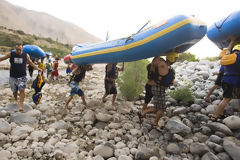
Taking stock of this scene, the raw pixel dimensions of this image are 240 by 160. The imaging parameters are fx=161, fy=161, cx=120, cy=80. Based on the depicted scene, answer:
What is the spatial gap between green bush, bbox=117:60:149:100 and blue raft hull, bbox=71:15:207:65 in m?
1.68

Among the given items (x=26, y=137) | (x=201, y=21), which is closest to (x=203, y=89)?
(x=201, y=21)

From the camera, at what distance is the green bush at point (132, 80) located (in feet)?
18.9

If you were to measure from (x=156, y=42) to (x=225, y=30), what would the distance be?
5.42ft

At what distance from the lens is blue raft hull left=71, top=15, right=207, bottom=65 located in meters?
3.16

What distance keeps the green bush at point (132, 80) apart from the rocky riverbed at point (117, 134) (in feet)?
3.37

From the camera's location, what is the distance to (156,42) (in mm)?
3424

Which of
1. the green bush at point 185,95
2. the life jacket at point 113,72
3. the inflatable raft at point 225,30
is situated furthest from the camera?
the life jacket at point 113,72

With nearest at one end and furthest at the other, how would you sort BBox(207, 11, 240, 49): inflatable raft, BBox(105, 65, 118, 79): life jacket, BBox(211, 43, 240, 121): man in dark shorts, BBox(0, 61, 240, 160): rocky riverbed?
1. BBox(0, 61, 240, 160): rocky riverbed
2. BBox(211, 43, 240, 121): man in dark shorts
3. BBox(207, 11, 240, 49): inflatable raft
4. BBox(105, 65, 118, 79): life jacket

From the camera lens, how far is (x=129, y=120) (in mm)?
4277

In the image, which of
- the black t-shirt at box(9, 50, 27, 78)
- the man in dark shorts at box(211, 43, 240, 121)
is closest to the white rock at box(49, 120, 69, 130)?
the black t-shirt at box(9, 50, 27, 78)

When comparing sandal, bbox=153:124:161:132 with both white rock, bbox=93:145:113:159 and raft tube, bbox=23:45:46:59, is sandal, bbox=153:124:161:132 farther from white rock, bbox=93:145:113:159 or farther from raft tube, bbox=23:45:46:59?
raft tube, bbox=23:45:46:59

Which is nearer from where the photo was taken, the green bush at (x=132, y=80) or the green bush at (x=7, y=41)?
the green bush at (x=132, y=80)

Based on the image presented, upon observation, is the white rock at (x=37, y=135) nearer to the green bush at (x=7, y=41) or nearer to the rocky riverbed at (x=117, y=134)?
the rocky riverbed at (x=117, y=134)

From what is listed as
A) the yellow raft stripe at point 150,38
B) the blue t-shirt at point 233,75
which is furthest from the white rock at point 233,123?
the yellow raft stripe at point 150,38
